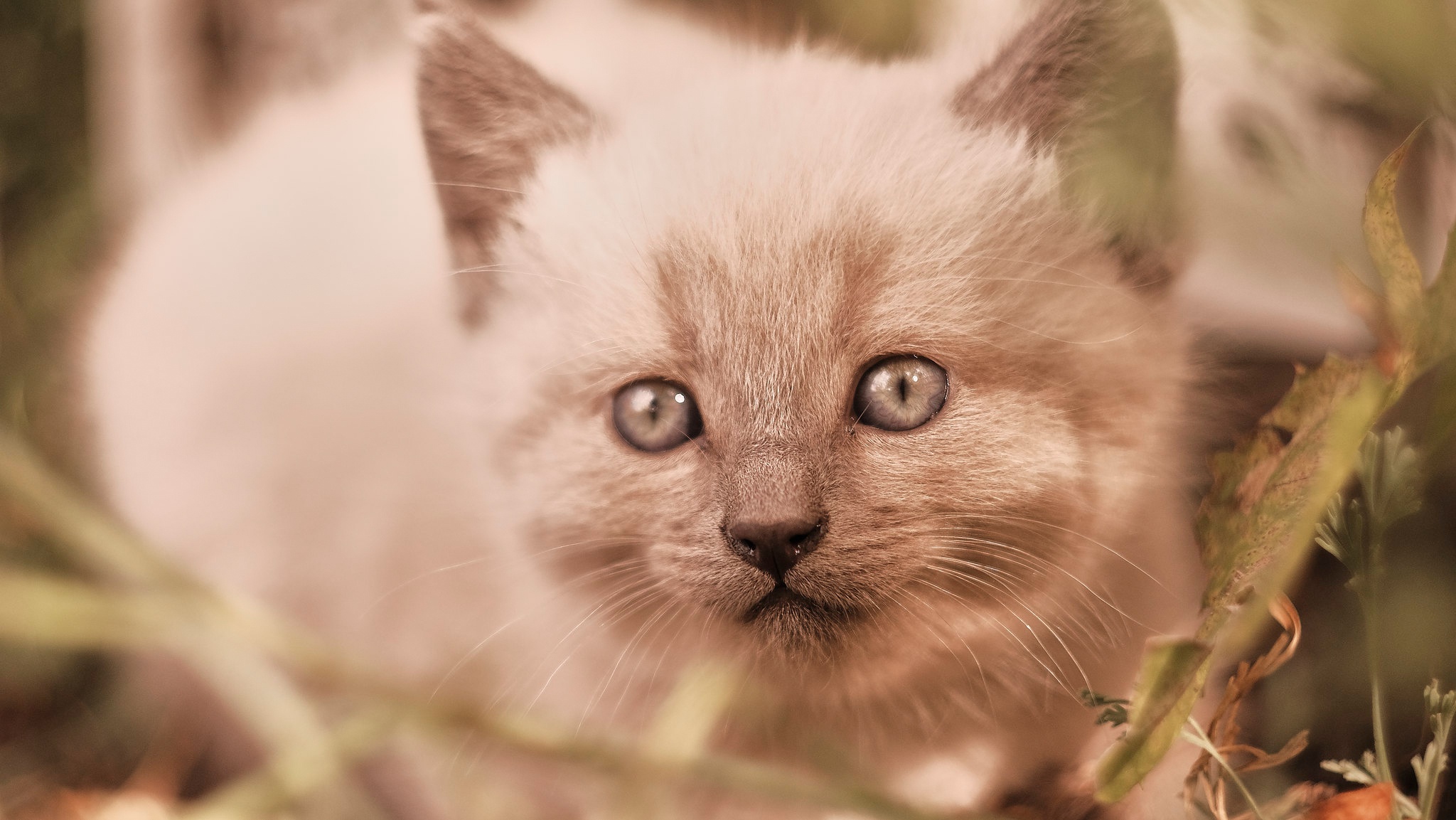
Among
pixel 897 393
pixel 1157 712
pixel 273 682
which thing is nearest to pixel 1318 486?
pixel 1157 712

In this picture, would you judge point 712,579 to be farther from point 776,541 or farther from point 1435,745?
point 1435,745

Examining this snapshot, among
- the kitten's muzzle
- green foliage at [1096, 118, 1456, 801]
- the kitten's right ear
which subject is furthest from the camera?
the kitten's right ear

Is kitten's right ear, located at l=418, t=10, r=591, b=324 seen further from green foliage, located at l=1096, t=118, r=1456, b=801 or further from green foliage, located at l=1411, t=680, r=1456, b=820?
green foliage, located at l=1411, t=680, r=1456, b=820

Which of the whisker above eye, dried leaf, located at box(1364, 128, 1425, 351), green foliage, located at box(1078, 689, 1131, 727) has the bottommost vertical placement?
green foliage, located at box(1078, 689, 1131, 727)

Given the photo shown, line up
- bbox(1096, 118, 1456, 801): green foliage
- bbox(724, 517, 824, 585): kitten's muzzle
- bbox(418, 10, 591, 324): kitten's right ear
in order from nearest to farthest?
bbox(1096, 118, 1456, 801): green foliage
bbox(724, 517, 824, 585): kitten's muzzle
bbox(418, 10, 591, 324): kitten's right ear

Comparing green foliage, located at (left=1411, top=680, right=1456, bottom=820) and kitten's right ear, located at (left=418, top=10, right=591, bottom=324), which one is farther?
kitten's right ear, located at (left=418, top=10, right=591, bottom=324)

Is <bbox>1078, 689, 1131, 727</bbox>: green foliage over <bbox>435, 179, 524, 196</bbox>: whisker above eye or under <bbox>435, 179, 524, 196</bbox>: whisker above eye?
under

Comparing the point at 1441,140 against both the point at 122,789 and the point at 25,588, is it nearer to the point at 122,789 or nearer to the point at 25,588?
the point at 25,588

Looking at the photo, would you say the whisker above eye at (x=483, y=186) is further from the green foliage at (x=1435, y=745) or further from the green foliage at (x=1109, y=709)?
the green foliage at (x=1435, y=745)

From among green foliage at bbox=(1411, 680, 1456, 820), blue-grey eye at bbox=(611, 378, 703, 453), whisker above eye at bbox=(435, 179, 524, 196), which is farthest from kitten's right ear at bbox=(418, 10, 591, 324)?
green foliage at bbox=(1411, 680, 1456, 820)
